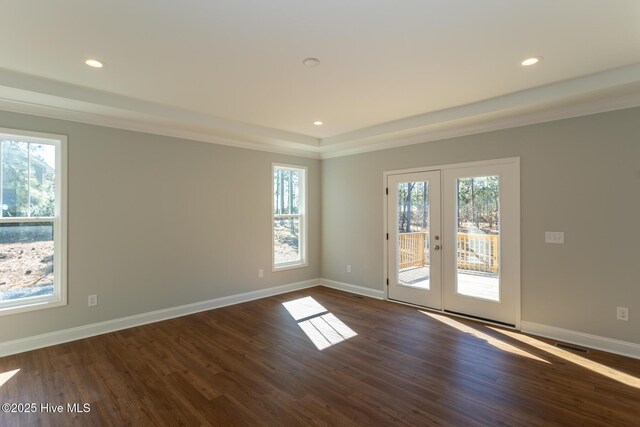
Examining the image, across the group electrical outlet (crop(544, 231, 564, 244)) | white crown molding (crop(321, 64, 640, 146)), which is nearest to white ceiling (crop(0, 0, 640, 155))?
white crown molding (crop(321, 64, 640, 146))

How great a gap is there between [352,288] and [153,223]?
3.31 metres

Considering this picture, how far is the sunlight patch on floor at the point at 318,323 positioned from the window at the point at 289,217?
0.95 metres

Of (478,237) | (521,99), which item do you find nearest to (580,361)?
(478,237)

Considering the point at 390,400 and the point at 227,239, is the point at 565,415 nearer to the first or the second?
the point at 390,400

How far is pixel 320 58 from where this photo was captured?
8.52ft

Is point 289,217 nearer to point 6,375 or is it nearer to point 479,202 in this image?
point 479,202

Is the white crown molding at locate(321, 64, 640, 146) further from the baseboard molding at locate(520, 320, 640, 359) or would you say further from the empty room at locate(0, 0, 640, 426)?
the baseboard molding at locate(520, 320, 640, 359)

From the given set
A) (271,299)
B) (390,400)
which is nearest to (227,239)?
(271,299)

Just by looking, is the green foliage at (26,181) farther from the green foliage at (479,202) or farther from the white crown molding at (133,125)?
the green foliage at (479,202)

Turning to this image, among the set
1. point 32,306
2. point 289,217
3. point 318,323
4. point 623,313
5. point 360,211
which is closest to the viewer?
point 623,313

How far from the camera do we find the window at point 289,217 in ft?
18.3

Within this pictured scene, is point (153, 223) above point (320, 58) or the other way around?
the other way around

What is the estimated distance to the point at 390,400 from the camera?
242cm

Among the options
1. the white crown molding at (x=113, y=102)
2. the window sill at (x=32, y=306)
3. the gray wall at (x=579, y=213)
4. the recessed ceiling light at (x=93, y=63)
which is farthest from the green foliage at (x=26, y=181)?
the gray wall at (x=579, y=213)
